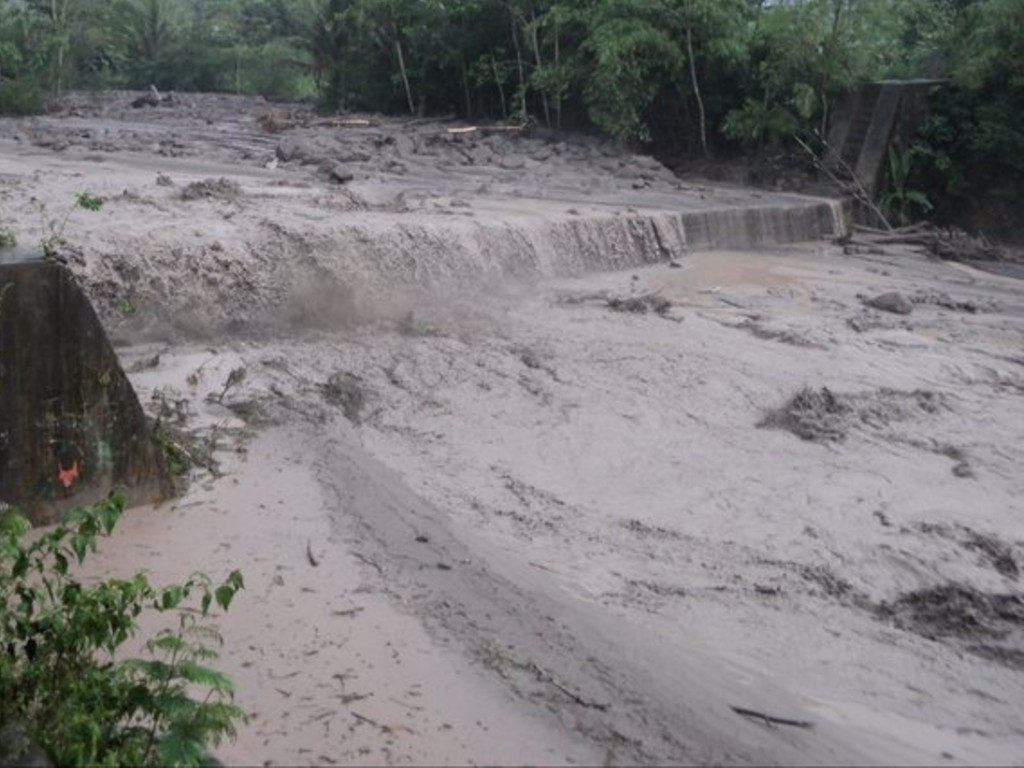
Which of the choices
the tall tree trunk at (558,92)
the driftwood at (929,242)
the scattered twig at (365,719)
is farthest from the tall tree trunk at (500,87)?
the scattered twig at (365,719)

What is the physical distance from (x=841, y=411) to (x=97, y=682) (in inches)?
223

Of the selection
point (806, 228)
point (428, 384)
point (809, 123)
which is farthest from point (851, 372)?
point (809, 123)

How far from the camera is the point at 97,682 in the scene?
3406 millimetres

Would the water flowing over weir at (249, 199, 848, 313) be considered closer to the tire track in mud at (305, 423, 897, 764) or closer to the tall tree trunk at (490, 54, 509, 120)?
the tire track in mud at (305, 423, 897, 764)

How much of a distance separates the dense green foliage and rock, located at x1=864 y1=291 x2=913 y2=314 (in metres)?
6.29

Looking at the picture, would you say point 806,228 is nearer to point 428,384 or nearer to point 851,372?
point 851,372

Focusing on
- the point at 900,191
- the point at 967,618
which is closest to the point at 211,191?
the point at 967,618

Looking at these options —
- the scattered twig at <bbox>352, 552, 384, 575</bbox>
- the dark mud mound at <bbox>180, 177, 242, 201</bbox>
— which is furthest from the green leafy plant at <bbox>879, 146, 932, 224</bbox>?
the scattered twig at <bbox>352, 552, 384, 575</bbox>

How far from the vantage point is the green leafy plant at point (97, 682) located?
320 cm

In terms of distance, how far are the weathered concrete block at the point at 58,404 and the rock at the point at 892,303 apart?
7866mm

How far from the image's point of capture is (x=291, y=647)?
4273 mm

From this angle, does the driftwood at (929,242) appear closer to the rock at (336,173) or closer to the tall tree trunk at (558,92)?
the tall tree trunk at (558,92)

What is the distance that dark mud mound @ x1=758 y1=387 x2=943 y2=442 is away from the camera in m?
7.68

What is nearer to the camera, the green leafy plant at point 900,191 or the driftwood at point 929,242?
the driftwood at point 929,242
